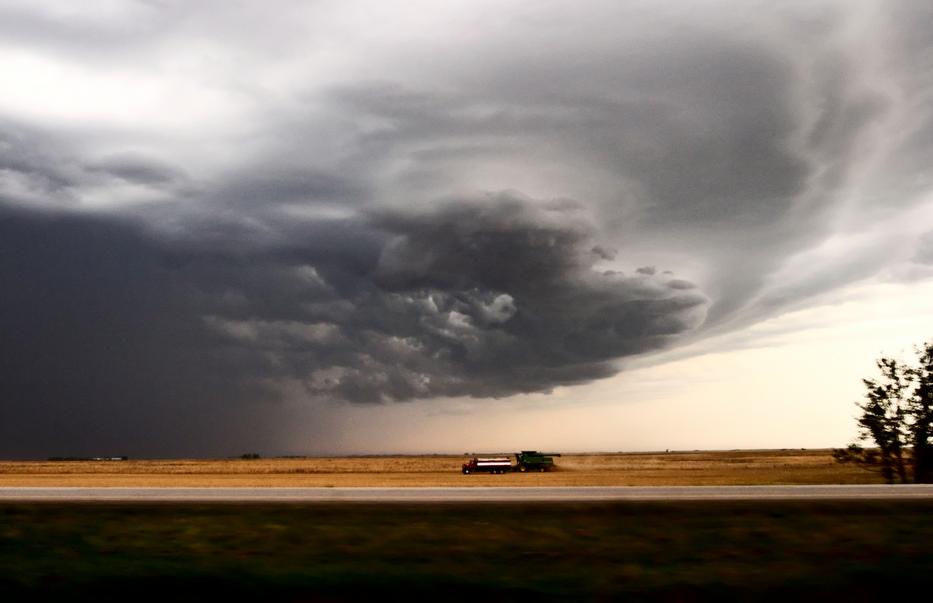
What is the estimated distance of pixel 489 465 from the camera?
253 ft

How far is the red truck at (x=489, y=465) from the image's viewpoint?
252 ft

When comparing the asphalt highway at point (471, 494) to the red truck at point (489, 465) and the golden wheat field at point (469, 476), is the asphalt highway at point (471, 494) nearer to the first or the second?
the golden wheat field at point (469, 476)

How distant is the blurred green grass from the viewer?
13297 mm

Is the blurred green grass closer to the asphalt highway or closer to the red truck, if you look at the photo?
the asphalt highway

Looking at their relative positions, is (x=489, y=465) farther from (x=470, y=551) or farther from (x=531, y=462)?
(x=470, y=551)

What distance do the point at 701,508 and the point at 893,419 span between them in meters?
22.8

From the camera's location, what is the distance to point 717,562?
51.8 ft

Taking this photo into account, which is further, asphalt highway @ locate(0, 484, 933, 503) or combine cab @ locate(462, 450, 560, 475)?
combine cab @ locate(462, 450, 560, 475)

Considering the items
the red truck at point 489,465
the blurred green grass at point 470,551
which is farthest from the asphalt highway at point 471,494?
the red truck at point 489,465

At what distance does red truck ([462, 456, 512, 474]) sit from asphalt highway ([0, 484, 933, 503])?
46163 millimetres

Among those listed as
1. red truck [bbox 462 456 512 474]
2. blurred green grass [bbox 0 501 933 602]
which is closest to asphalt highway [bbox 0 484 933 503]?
blurred green grass [bbox 0 501 933 602]

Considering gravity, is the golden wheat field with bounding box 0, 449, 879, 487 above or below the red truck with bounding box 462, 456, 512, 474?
below

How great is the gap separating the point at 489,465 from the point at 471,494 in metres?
49.0

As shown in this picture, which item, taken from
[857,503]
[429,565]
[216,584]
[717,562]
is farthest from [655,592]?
[857,503]
